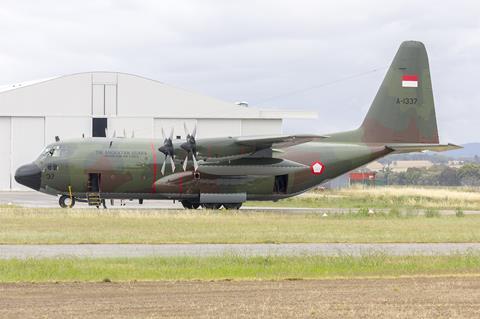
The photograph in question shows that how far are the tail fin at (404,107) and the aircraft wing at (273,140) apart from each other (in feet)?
17.6

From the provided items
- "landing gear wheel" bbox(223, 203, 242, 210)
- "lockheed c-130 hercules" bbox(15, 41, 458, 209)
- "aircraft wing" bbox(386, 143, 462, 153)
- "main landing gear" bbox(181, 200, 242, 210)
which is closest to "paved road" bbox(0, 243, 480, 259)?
"lockheed c-130 hercules" bbox(15, 41, 458, 209)

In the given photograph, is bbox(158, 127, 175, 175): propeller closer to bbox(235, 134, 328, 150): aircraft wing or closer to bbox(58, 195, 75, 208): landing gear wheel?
bbox(235, 134, 328, 150): aircraft wing

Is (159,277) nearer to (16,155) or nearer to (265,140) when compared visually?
(265,140)

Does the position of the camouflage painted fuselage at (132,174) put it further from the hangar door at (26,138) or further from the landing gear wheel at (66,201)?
the hangar door at (26,138)

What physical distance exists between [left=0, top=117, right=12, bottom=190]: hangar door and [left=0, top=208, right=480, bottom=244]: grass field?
1106 inches

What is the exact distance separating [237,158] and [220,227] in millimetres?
9150

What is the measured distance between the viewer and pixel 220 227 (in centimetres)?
3350

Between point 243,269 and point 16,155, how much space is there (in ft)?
169

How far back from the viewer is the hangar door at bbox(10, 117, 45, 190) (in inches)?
2746

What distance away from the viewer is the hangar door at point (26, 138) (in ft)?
229

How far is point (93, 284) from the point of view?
1855 cm

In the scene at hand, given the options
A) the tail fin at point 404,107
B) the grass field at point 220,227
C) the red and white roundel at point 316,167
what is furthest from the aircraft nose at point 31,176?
the tail fin at point 404,107

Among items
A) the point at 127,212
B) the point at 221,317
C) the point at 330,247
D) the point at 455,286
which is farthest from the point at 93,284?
the point at 127,212

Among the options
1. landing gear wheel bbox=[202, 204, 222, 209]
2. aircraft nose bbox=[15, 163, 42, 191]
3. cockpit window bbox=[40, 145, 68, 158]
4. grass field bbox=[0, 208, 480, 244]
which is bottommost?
grass field bbox=[0, 208, 480, 244]
